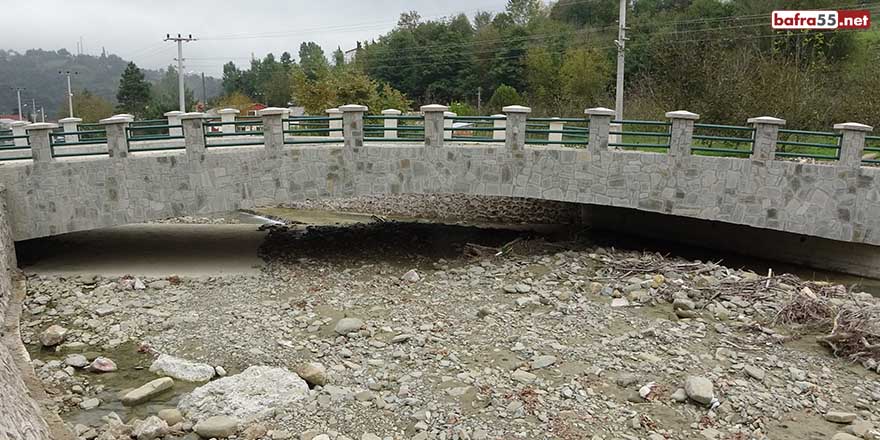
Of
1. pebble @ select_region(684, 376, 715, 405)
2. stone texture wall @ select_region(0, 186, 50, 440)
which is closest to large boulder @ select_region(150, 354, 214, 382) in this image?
stone texture wall @ select_region(0, 186, 50, 440)

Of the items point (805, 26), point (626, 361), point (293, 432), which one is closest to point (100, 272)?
point (293, 432)

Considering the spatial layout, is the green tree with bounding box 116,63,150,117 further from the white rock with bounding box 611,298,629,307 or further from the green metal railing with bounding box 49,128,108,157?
the white rock with bounding box 611,298,629,307

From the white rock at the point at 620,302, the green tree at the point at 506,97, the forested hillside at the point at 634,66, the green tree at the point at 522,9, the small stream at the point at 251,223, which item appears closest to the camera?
the small stream at the point at 251,223

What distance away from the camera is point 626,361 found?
909cm

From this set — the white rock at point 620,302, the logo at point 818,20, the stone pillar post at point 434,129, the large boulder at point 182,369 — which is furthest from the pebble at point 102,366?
the logo at point 818,20

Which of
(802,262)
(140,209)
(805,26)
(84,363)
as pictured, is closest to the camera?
(84,363)

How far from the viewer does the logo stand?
31516 mm

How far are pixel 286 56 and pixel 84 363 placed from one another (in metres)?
103

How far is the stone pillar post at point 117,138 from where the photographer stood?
A: 1354 centimetres

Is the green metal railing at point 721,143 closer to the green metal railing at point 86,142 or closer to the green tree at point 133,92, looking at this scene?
the green metal railing at point 86,142

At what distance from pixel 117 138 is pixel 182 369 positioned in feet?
22.0

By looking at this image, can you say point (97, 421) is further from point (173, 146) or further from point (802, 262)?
point (802, 262)

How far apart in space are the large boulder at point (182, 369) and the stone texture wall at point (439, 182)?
544 centimetres

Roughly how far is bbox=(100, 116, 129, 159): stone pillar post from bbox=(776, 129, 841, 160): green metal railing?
1435 cm
